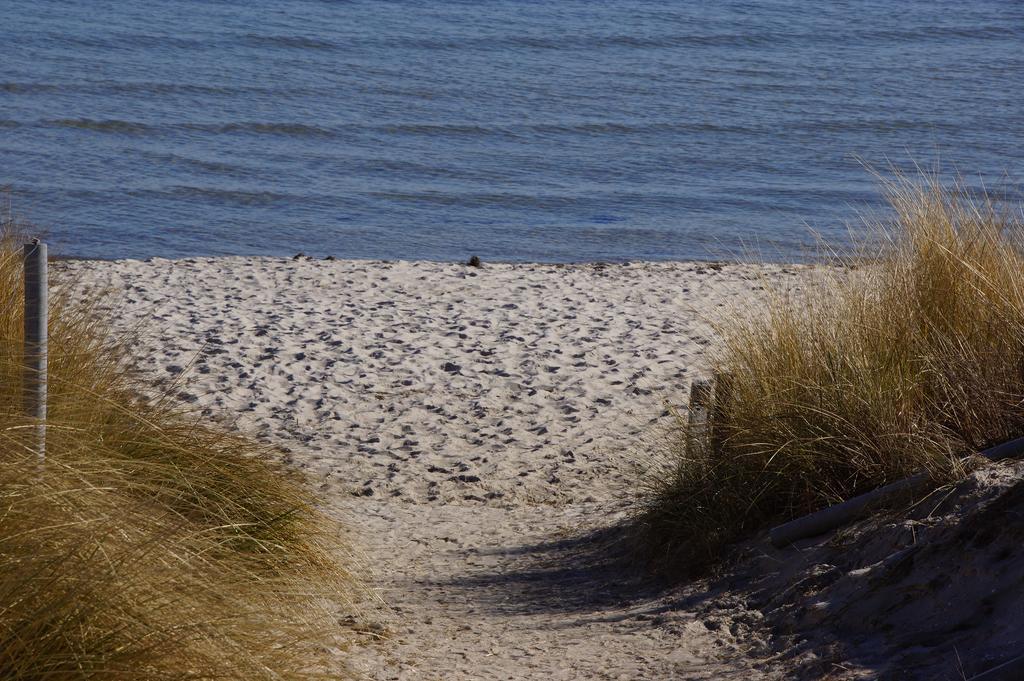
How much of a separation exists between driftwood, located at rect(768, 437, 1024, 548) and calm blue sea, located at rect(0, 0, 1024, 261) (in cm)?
893

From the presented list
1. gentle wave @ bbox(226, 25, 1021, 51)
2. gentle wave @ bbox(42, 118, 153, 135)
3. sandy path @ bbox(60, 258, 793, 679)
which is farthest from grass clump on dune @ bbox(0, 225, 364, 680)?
gentle wave @ bbox(226, 25, 1021, 51)

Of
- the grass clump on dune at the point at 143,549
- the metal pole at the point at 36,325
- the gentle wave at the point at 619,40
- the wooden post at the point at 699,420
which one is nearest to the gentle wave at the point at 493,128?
the gentle wave at the point at 619,40

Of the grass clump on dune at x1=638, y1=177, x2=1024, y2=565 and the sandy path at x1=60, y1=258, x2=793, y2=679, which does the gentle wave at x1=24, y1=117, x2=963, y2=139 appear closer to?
the sandy path at x1=60, y1=258, x2=793, y2=679

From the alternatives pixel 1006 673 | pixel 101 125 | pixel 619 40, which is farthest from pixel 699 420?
pixel 619 40

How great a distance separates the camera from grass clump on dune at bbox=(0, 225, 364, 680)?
2.64 m

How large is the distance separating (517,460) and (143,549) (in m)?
4.14

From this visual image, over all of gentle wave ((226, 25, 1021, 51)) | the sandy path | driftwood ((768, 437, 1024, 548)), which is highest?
gentle wave ((226, 25, 1021, 51))

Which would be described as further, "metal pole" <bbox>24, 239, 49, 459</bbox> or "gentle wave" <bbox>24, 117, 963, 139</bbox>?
"gentle wave" <bbox>24, 117, 963, 139</bbox>

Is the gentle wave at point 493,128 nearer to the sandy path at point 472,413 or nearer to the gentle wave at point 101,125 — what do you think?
the gentle wave at point 101,125

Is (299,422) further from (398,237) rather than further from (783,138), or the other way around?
(783,138)

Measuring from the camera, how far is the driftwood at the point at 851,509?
164 inches

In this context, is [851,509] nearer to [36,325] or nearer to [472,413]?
[36,325]

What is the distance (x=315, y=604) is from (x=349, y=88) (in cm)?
2335

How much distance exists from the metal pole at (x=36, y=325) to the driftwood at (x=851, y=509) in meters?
2.62
